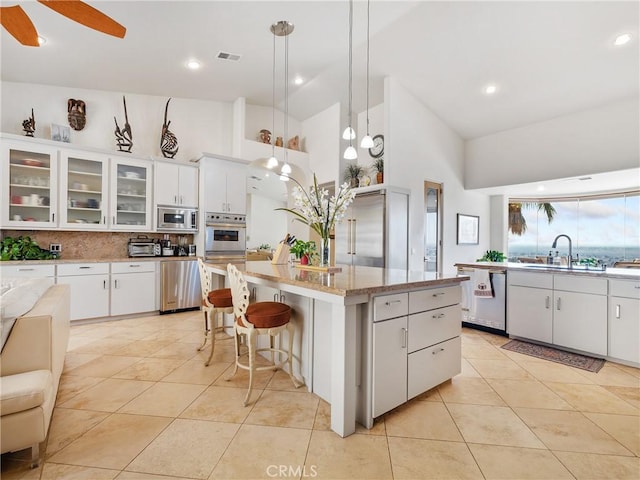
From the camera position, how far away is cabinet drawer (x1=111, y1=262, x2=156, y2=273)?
165 inches

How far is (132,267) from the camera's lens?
4.30 m

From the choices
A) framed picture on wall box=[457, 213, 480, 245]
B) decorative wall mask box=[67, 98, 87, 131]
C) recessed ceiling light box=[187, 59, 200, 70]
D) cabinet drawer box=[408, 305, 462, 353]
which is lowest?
cabinet drawer box=[408, 305, 462, 353]

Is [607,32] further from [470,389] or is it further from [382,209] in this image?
[470,389]

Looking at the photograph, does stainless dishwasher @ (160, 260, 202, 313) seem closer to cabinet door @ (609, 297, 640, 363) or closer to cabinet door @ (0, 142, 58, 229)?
cabinet door @ (0, 142, 58, 229)

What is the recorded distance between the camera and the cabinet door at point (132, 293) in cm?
420

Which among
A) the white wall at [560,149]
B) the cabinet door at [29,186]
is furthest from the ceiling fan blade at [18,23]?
the white wall at [560,149]

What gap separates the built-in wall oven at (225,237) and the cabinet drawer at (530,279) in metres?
3.79

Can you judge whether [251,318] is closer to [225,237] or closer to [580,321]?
[225,237]

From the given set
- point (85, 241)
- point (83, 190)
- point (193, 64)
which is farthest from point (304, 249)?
point (85, 241)

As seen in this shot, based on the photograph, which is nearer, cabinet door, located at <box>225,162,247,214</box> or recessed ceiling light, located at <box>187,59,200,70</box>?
recessed ceiling light, located at <box>187,59,200,70</box>

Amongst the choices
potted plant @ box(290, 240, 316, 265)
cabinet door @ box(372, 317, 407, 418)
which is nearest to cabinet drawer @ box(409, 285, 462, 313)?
cabinet door @ box(372, 317, 407, 418)

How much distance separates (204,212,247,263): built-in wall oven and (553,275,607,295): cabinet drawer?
13.7 ft

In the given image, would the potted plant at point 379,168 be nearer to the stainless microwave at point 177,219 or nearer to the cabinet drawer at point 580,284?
the cabinet drawer at point 580,284

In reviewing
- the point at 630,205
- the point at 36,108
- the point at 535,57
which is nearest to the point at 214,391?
the point at 36,108
